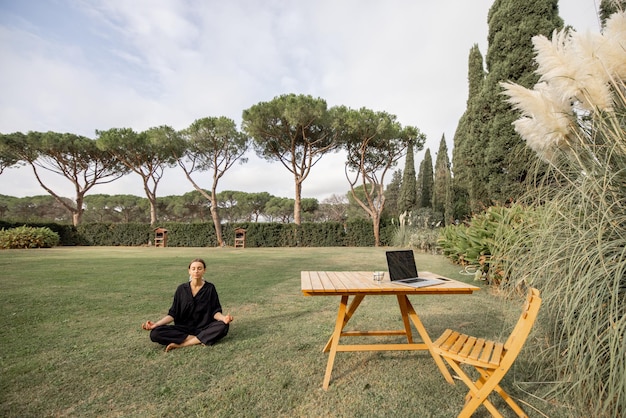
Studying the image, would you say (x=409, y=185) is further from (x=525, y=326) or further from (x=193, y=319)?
(x=525, y=326)

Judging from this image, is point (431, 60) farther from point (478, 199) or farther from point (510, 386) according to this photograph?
point (510, 386)

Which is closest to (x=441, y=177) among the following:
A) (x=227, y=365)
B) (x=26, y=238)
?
(x=227, y=365)

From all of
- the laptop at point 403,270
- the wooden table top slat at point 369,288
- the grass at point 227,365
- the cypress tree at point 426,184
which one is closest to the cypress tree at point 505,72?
the grass at point 227,365

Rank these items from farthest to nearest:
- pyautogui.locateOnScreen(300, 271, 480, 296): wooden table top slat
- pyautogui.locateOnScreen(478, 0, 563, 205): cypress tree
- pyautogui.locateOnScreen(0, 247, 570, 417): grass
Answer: pyautogui.locateOnScreen(478, 0, 563, 205): cypress tree, pyautogui.locateOnScreen(300, 271, 480, 296): wooden table top slat, pyautogui.locateOnScreen(0, 247, 570, 417): grass

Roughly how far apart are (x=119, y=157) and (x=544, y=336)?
26862 millimetres

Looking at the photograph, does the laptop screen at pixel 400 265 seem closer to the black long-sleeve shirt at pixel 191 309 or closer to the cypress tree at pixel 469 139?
the black long-sleeve shirt at pixel 191 309

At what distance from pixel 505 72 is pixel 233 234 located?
57.4ft

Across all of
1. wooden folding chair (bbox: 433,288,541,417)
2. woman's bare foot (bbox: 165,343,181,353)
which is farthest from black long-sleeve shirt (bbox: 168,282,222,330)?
wooden folding chair (bbox: 433,288,541,417)

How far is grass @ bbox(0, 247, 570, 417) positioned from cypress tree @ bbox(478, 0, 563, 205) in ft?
17.5

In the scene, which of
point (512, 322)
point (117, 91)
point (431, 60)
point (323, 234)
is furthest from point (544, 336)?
point (323, 234)

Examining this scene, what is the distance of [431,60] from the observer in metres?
8.07

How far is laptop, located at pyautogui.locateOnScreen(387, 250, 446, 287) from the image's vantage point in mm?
2526

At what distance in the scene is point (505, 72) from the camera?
8.27 m

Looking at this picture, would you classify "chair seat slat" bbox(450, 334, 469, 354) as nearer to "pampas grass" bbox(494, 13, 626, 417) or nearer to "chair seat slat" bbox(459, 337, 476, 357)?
"chair seat slat" bbox(459, 337, 476, 357)
